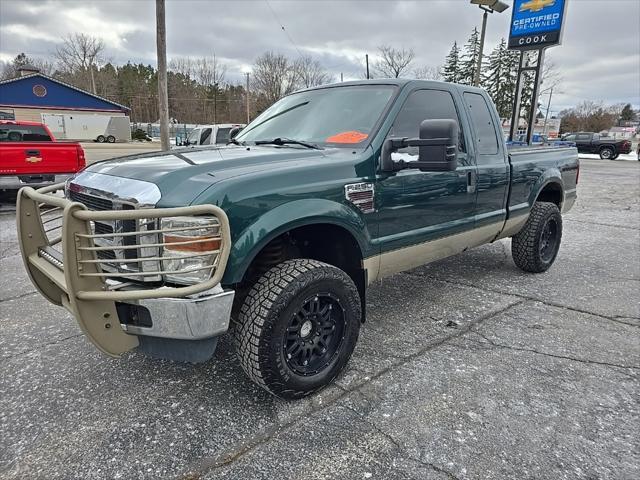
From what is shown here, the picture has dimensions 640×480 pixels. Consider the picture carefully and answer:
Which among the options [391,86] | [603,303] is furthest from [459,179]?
[603,303]

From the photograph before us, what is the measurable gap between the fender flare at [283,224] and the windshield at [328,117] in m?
0.59

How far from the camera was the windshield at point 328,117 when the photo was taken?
3.15 meters

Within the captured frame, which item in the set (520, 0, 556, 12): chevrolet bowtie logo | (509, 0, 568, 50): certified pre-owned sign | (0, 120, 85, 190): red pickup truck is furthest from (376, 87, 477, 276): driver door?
(0, 120, 85, 190): red pickup truck

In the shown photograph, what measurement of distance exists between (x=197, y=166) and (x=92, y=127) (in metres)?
48.0

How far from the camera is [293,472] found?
2.08 m

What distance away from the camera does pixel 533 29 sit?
30.8 ft

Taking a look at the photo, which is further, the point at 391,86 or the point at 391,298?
the point at 391,298

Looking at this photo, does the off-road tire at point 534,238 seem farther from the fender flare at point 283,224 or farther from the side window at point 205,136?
the side window at point 205,136

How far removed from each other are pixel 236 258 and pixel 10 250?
5.33 metres

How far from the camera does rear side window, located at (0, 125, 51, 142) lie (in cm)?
940

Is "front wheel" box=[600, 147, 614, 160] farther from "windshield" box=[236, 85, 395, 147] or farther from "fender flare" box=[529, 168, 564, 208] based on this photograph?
"windshield" box=[236, 85, 395, 147]

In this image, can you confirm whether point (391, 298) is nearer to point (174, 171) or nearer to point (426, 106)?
point (426, 106)

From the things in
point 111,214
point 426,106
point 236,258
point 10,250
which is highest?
point 426,106

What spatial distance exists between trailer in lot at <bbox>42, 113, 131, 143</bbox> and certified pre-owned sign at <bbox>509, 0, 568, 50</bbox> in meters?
42.3
